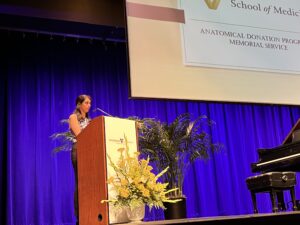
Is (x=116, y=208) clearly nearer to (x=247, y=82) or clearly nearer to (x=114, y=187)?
(x=114, y=187)

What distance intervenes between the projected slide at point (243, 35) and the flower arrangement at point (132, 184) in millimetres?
1365

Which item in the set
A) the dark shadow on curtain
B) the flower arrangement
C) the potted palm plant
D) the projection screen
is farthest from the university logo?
the dark shadow on curtain

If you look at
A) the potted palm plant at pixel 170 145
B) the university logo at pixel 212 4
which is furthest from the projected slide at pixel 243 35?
the potted palm plant at pixel 170 145

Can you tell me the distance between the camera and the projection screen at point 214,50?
9.55 ft

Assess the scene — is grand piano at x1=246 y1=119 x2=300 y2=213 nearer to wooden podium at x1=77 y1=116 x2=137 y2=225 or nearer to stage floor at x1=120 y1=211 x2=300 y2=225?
stage floor at x1=120 y1=211 x2=300 y2=225

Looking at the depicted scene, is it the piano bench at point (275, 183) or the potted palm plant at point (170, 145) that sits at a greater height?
the potted palm plant at point (170, 145)

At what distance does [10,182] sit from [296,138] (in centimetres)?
299

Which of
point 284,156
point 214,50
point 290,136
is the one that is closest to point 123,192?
point 214,50

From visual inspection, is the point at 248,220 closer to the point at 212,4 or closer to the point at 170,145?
the point at 212,4

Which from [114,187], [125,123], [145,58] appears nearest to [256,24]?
[145,58]

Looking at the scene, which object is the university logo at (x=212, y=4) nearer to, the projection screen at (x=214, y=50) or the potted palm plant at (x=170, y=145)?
the projection screen at (x=214, y=50)

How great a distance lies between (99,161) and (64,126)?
11.6 ft

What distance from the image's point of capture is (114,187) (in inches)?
68.4

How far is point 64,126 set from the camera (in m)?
5.21
